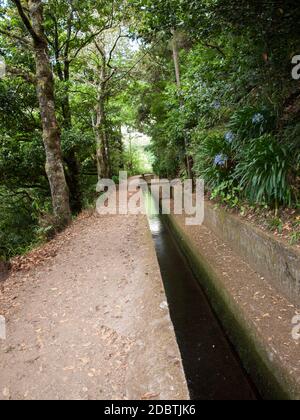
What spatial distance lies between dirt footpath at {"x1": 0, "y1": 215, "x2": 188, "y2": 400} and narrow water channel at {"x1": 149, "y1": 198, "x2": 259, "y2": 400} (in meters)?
0.72

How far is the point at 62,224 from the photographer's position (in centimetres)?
770

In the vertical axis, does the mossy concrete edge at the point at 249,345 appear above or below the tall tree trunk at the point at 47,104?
below

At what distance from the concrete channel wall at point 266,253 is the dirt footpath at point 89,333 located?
149 cm

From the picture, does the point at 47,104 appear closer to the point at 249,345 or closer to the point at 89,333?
the point at 89,333

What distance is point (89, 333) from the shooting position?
3195 mm

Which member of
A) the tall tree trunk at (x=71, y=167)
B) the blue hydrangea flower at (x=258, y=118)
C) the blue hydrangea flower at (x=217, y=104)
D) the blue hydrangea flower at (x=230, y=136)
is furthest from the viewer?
the tall tree trunk at (x=71, y=167)

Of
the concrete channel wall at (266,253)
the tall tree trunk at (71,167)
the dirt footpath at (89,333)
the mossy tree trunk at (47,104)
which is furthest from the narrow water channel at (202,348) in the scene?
the tall tree trunk at (71,167)

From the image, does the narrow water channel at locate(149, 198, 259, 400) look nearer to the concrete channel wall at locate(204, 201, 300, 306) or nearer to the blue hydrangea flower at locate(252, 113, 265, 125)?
the concrete channel wall at locate(204, 201, 300, 306)

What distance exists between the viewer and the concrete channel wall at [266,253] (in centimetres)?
338

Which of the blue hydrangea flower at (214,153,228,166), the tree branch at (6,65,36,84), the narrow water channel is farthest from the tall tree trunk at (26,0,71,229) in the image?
the blue hydrangea flower at (214,153,228,166)

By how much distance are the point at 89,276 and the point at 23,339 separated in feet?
5.22

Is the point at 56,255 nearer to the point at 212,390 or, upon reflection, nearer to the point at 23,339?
the point at 23,339

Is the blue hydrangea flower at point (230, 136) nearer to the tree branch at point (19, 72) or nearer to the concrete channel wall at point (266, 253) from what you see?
the concrete channel wall at point (266, 253)

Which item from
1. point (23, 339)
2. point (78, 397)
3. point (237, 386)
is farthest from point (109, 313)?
point (237, 386)
